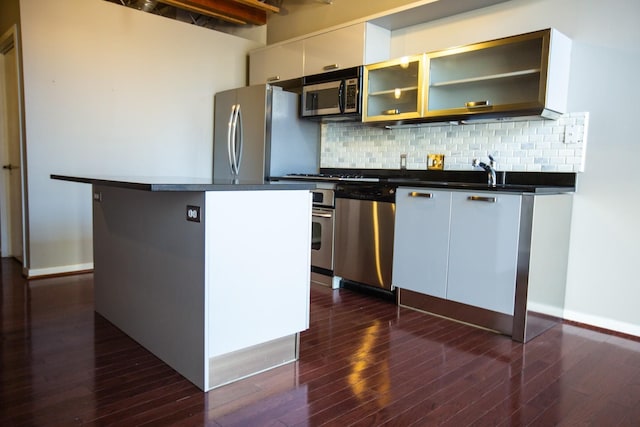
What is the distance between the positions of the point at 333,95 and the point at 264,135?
791 millimetres

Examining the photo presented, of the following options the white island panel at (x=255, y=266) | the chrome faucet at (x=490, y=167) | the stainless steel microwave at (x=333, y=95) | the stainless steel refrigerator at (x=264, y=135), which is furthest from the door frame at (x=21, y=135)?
the chrome faucet at (x=490, y=167)

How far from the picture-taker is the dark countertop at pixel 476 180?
2.86 m

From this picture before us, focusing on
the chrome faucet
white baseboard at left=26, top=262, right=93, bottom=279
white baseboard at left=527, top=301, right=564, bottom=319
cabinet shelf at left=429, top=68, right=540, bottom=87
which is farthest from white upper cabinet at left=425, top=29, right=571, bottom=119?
white baseboard at left=26, top=262, right=93, bottom=279

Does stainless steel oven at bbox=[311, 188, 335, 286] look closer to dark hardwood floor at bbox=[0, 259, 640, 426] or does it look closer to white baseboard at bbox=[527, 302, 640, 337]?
dark hardwood floor at bbox=[0, 259, 640, 426]

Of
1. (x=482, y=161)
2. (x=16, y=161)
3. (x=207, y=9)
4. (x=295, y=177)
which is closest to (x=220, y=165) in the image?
(x=295, y=177)

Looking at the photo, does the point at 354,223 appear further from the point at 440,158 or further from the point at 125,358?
the point at 125,358

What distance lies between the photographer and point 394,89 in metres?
3.91

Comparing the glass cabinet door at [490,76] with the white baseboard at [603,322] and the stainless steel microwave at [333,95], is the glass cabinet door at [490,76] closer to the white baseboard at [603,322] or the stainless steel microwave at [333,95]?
the stainless steel microwave at [333,95]

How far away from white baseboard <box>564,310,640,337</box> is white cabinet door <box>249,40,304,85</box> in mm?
3198

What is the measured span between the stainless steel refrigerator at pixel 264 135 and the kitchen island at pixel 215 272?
206 centimetres

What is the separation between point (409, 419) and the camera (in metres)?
1.86

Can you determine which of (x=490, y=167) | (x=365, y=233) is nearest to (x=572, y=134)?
(x=490, y=167)

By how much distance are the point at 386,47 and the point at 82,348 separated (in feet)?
11.2

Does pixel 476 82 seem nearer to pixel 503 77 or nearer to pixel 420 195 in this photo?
pixel 503 77
